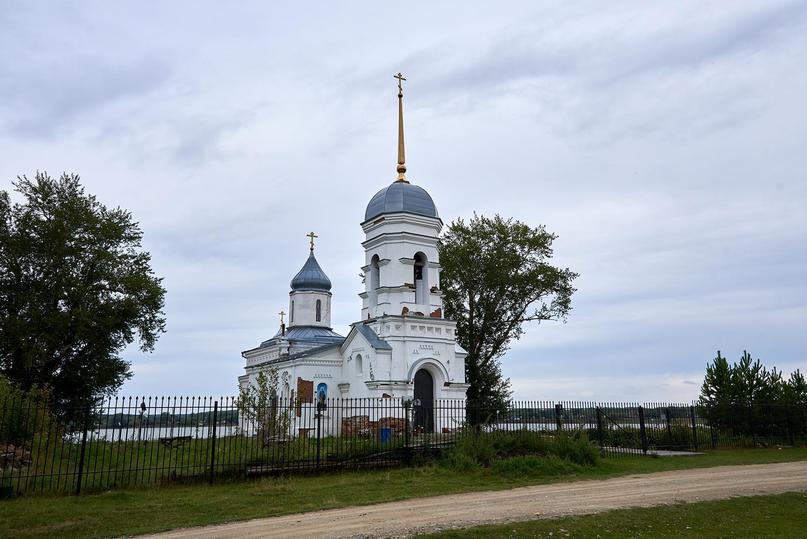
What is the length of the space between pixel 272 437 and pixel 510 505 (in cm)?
848

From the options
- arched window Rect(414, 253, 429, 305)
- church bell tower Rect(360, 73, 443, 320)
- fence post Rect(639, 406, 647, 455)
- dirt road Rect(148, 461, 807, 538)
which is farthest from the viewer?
arched window Rect(414, 253, 429, 305)

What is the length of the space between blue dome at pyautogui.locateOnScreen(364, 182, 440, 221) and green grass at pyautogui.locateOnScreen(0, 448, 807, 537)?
14.6 m

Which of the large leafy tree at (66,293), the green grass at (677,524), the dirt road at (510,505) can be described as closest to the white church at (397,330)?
the large leafy tree at (66,293)

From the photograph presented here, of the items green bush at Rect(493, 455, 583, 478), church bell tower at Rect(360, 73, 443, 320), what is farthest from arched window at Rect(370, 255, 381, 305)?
green bush at Rect(493, 455, 583, 478)

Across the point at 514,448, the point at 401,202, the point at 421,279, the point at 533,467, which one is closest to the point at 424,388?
the point at 421,279

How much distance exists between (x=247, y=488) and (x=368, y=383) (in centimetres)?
1310

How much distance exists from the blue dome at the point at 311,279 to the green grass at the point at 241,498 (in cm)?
2318

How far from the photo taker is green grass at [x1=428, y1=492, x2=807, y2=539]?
920 centimetres

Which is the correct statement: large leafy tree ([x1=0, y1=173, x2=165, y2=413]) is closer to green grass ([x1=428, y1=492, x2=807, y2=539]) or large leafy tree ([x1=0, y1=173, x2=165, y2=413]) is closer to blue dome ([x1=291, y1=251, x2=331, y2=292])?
blue dome ([x1=291, y1=251, x2=331, y2=292])

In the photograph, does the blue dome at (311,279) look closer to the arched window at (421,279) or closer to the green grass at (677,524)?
the arched window at (421,279)

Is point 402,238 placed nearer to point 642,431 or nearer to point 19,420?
point 642,431

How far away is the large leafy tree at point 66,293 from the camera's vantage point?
25.2 meters

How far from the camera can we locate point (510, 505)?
11.7 meters

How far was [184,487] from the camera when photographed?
575 inches
